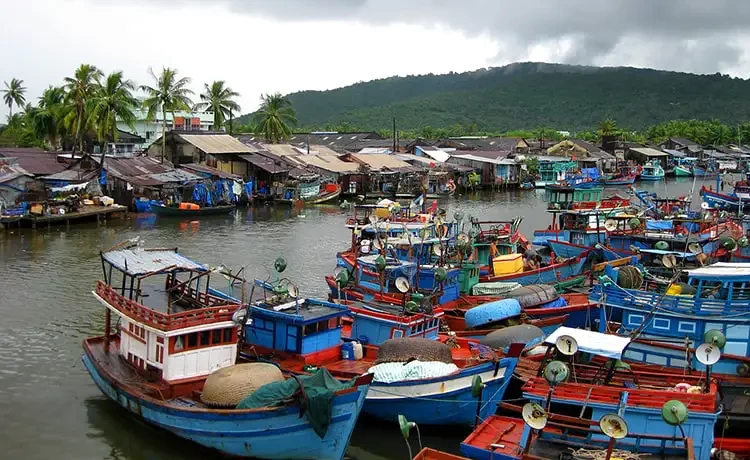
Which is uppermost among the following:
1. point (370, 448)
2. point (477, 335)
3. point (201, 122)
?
point (201, 122)

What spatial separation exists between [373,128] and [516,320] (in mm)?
150044

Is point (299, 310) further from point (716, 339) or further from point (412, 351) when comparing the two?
point (716, 339)

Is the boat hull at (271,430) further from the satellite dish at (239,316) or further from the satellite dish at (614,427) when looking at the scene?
the satellite dish at (614,427)

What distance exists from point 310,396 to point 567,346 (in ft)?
15.7

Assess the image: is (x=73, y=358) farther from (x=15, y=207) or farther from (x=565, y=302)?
(x=15, y=207)

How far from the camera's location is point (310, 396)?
548 inches

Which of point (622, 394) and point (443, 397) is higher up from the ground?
point (622, 394)

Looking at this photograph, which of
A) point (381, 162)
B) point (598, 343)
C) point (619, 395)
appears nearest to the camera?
point (619, 395)

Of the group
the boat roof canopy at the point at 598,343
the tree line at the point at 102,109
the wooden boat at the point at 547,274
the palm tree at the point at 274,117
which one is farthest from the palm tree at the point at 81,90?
the boat roof canopy at the point at 598,343

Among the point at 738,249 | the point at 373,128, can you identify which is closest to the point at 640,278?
the point at 738,249

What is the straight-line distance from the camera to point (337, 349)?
18312 mm

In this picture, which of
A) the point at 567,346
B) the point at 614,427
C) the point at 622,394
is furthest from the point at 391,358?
the point at 614,427

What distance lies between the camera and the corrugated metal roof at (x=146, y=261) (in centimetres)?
1794

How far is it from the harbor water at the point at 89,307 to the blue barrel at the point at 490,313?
5081mm
